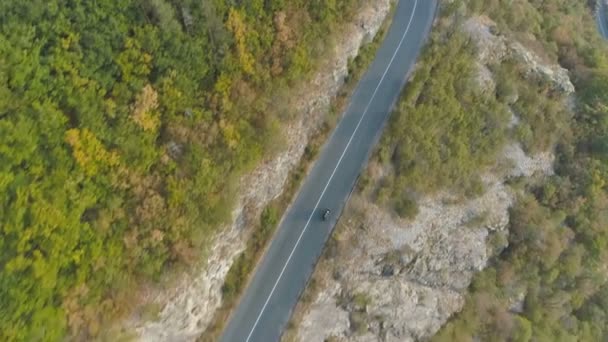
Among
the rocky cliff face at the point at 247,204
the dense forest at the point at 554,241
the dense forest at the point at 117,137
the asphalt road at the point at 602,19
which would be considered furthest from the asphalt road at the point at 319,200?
the asphalt road at the point at 602,19

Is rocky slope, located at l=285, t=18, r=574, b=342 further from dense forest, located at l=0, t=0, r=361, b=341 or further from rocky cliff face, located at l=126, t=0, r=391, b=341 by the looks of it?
dense forest, located at l=0, t=0, r=361, b=341

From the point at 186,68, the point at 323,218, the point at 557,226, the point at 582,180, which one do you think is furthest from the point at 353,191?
the point at 582,180

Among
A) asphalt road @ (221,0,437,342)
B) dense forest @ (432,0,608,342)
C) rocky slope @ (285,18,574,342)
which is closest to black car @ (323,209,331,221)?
asphalt road @ (221,0,437,342)

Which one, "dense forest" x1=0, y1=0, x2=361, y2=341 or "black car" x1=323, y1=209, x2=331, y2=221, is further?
"black car" x1=323, y1=209, x2=331, y2=221

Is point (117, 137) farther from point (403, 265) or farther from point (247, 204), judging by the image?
point (403, 265)

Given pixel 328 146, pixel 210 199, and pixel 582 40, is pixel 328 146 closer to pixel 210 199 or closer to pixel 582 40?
pixel 210 199

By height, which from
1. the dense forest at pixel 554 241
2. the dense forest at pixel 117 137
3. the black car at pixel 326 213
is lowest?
the dense forest at pixel 554 241

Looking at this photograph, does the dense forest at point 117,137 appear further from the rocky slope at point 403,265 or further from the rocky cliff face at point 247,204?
the rocky slope at point 403,265
